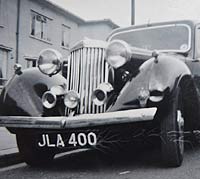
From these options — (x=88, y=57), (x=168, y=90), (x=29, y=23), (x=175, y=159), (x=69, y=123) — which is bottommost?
(x=175, y=159)

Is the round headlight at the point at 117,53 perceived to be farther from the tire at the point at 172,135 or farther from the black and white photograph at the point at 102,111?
the tire at the point at 172,135

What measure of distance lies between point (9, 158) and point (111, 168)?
132 centimetres

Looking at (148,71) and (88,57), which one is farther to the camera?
(88,57)

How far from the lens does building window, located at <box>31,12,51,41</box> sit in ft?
49.7

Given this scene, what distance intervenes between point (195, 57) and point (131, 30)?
110 centimetres

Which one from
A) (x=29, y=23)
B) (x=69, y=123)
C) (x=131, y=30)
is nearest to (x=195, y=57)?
(x=131, y=30)

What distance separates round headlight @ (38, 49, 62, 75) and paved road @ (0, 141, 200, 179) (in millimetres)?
995

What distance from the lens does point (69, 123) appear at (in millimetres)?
3383

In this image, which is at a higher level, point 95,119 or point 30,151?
point 95,119

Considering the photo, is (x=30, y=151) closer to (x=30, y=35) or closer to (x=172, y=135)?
(x=172, y=135)

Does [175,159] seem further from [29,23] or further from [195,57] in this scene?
[29,23]

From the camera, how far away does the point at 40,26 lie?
16500 millimetres

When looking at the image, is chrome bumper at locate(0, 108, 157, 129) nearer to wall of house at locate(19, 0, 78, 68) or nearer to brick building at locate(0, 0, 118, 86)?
brick building at locate(0, 0, 118, 86)

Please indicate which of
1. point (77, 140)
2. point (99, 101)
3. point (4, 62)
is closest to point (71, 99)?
point (99, 101)
